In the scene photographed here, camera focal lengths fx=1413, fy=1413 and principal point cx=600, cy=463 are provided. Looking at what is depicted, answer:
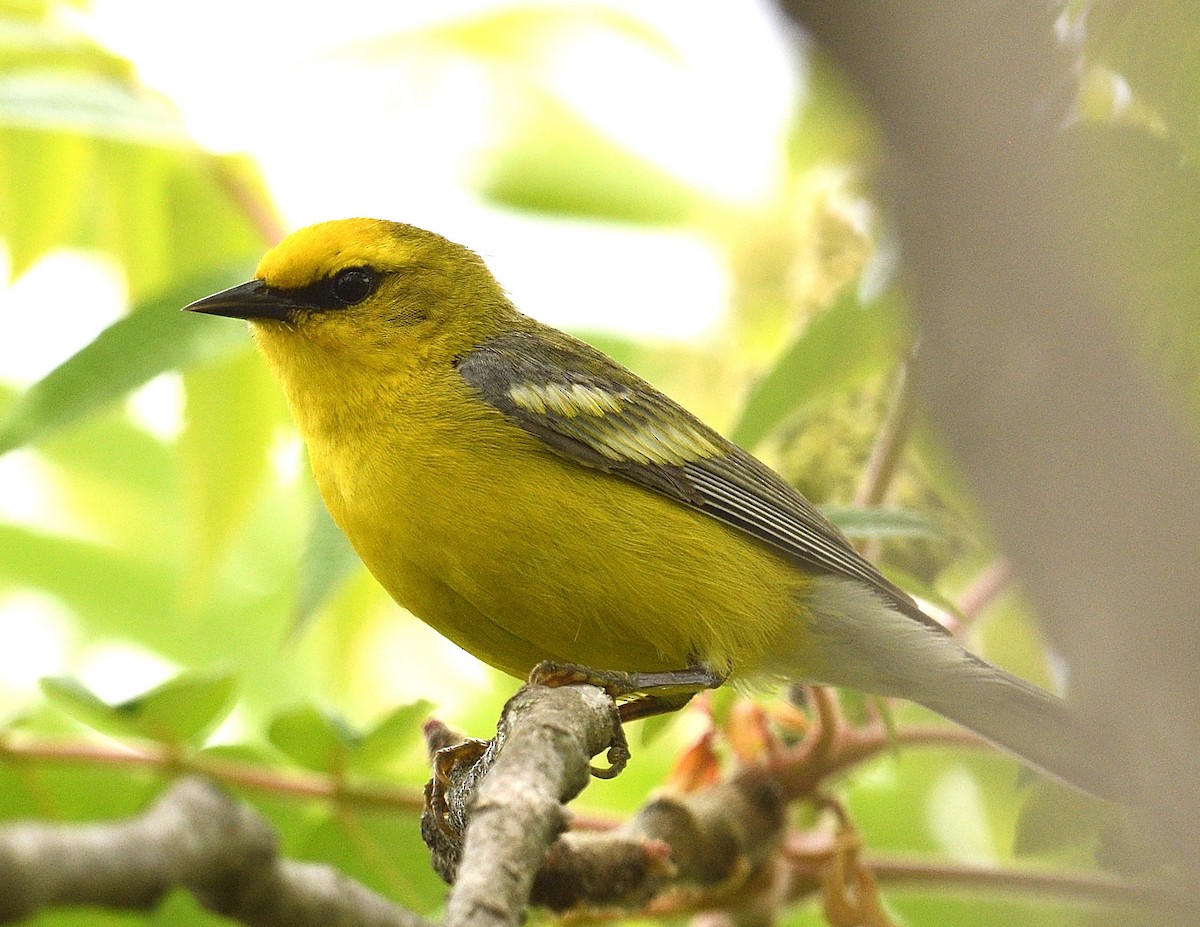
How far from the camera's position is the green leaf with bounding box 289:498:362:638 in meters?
3.88

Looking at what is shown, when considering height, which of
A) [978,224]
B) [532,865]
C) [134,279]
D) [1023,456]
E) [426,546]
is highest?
[134,279]

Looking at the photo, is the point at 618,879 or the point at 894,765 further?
the point at 894,765

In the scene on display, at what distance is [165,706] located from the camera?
3619mm

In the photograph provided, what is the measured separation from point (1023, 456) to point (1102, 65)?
6.67ft

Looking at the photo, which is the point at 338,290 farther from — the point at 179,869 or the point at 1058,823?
the point at 179,869

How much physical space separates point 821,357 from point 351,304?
5.12ft

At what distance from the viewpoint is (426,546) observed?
3.91m

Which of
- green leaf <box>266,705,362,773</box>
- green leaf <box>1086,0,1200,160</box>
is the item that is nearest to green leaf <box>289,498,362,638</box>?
green leaf <box>266,705,362,773</box>

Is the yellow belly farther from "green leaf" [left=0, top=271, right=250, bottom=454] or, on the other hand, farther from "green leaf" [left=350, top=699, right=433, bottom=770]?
"green leaf" [left=0, top=271, right=250, bottom=454]

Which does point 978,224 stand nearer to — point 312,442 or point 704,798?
point 704,798

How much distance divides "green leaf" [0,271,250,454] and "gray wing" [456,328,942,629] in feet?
2.71

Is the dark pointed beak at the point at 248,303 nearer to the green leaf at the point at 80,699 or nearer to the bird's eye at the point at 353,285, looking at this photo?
the bird's eye at the point at 353,285

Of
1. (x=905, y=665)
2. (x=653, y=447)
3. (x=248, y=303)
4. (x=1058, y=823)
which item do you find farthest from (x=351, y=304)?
(x=1058, y=823)

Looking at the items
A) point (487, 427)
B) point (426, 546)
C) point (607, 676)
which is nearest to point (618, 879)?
point (607, 676)
